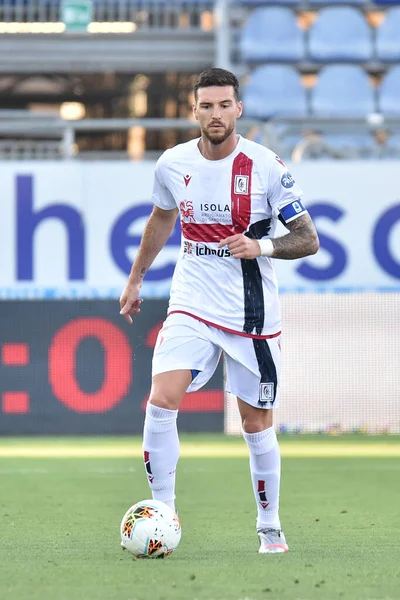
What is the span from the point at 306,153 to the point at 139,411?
3430 mm

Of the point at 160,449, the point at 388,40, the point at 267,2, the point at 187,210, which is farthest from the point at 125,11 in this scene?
the point at 160,449

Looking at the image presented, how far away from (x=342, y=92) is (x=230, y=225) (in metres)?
12.9

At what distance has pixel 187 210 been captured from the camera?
19.1 feet

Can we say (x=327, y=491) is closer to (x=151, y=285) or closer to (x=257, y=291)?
(x=257, y=291)

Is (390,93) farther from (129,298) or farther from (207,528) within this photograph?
(129,298)

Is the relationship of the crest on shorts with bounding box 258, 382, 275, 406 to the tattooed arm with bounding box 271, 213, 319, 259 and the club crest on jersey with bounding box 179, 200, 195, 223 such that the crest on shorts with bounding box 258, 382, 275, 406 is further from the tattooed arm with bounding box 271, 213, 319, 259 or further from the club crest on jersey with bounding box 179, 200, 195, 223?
the club crest on jersey with bounding box 179, 200, 195, 223

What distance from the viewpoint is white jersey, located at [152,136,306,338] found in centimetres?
574

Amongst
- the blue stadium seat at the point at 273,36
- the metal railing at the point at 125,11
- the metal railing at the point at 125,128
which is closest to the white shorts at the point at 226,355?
the metal railing at the point at 125,128

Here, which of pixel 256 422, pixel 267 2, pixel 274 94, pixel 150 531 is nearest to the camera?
pixel 150 531

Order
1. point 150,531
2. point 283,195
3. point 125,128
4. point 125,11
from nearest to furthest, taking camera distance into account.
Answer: point 150,531 < point 283,195 < point 125,128 < point 125,11

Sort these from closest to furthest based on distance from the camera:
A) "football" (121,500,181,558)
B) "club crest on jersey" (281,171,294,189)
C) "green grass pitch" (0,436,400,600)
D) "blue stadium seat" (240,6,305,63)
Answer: "green grass pitch" (0,436,400,600) < "football" (121,500,181,558) < "club crest on jersey" (281,171,294,189) < "blue stadium seat" (240,6,305,63)

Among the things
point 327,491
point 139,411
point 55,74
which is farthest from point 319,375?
point 55,74

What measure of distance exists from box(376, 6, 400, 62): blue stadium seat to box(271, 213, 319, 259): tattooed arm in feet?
45.1

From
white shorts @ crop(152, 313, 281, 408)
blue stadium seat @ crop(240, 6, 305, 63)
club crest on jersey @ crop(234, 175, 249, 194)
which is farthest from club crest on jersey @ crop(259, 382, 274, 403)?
blue stadium seat @ crop(240, 6, 305, 63)
